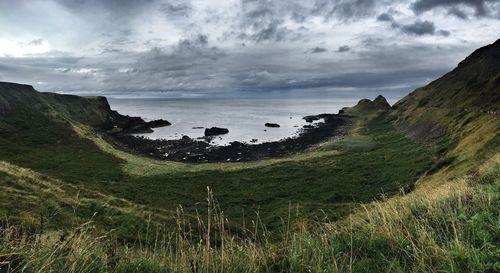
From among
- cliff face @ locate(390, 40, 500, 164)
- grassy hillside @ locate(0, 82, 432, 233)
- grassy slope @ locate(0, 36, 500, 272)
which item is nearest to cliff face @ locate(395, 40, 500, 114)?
cliff face @ locate(390, 40, 500, 164)

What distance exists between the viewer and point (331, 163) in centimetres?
6462

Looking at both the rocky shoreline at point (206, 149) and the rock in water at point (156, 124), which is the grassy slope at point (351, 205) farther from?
the rock in water at point (156, 124)

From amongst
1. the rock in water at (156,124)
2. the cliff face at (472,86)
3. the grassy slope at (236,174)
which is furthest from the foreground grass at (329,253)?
the rock in water at (156,124)

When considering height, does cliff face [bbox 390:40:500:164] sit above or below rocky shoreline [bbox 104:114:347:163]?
above

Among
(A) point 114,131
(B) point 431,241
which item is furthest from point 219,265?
(A) point 114,131

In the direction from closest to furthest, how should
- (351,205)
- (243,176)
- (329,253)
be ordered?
(329,253) < (351,205) < (243,176)

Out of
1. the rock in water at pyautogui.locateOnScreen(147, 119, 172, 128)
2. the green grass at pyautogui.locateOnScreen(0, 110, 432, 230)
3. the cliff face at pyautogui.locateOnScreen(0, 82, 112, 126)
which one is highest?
the cliff face at pyautogui.locateOnScreen(0, 82, 112, 126)

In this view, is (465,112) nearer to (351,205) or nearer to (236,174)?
(236,174)

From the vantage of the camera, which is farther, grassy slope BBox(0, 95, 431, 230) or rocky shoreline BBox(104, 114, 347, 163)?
rocky shoreline BBox(104, 114, 347, 163)

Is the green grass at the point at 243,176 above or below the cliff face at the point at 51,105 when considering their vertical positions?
below

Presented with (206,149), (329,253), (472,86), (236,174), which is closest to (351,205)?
(236,174)

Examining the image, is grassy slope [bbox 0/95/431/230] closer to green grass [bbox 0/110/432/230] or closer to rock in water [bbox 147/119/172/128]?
green grass [bbox 0/110/432/230]

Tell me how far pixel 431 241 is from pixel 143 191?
42873mm

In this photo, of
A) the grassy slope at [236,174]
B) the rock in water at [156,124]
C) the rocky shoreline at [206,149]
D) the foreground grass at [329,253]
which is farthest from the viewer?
the rock in water at [156,124]
